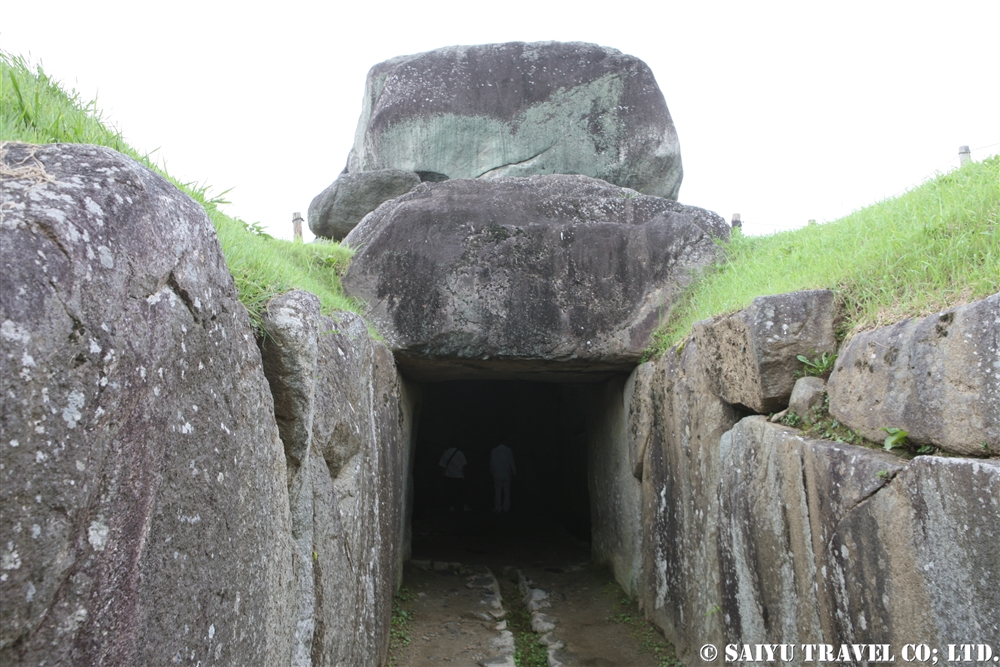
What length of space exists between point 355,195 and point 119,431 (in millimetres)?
6126

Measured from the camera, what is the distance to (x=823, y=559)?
3.20 m

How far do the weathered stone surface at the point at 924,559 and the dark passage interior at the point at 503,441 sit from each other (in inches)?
299

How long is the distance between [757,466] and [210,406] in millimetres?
2788

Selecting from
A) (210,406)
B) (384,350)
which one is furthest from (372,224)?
(210,406)

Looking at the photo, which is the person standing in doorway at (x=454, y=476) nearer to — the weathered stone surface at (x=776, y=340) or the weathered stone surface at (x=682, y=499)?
the weathered stone surface at (x=682, y=499)

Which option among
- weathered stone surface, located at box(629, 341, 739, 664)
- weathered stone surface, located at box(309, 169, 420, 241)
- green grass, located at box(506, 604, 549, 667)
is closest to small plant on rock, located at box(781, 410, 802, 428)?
weathered stone surface, located at box(629, 341, 739, 664)

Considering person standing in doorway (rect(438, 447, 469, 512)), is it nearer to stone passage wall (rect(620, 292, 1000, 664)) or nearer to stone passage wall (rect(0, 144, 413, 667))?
stone passage wall (rect(620, 292, 1000, 664))

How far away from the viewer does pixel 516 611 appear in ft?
21.0

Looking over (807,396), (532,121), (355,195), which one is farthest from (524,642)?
(532,121)

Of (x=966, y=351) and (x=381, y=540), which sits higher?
(x=966, y=351)

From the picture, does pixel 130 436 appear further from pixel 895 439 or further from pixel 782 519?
pixel 782 519

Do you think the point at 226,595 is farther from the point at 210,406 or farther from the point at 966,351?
the point at 966,351

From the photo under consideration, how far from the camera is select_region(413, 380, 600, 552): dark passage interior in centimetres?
1120

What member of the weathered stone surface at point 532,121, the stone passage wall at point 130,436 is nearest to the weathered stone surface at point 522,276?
the weathered stone surface at point 532,121
